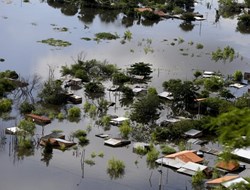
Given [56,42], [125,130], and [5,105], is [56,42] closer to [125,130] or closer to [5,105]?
[5,105]

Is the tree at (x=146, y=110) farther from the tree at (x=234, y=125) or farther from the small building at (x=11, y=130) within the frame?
the tree at (x=234, y=125)

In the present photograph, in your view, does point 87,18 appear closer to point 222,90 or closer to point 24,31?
point 24,31

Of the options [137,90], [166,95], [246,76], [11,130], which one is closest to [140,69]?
[137,90]

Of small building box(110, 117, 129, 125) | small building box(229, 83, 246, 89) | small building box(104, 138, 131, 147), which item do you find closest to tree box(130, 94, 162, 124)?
small building box(110, 117, 129, 125)

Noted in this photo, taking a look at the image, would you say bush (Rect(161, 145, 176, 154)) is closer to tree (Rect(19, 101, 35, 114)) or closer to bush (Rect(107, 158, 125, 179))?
bush (Rect(107, 158, 125, 179))

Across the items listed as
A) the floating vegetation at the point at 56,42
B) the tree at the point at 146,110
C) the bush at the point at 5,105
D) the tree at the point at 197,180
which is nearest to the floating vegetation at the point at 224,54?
the floating vegetation at the point at 56,42

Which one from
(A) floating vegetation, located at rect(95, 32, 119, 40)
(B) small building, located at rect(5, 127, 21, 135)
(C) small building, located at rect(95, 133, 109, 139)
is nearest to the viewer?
(B) small building, located at rect(5, 127, 21, 135)
